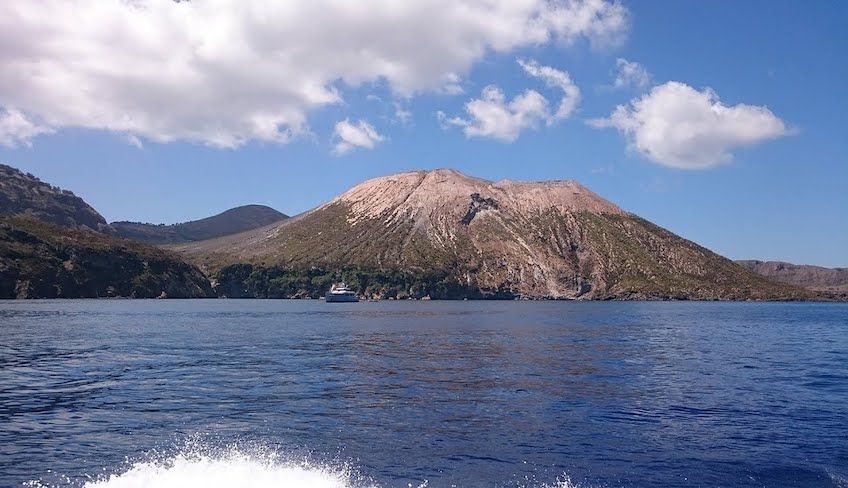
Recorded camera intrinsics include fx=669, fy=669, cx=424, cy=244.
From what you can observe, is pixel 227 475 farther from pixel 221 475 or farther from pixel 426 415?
pixel 426 415

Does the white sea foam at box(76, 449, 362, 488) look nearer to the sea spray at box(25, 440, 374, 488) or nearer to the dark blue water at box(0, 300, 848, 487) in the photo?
the sea spray at box(25, 440, 374, 488)

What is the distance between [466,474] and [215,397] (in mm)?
20837

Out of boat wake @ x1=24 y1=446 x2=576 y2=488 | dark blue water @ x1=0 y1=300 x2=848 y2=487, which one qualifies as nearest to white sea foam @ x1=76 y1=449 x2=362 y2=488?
boat wake @ x1=24 y1=446 x2=576 y2=488

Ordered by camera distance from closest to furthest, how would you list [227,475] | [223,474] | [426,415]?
[227,475] → [223,474] → [426,415]

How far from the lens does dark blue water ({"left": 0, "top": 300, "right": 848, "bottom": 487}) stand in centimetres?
2550

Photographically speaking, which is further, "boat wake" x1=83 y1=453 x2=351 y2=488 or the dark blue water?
the dark blue water

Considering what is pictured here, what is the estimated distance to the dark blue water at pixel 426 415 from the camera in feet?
83.7

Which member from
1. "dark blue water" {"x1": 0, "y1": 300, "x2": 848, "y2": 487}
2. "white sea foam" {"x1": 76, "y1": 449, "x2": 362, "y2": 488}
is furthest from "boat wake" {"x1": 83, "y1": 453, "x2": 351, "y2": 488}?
"dark blue water" {"x1": 0, "y1": 300, "x2": 848, "y2": 487}

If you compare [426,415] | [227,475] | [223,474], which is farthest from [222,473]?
[426,415]

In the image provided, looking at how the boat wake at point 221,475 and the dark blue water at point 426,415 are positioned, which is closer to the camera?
the boat wake at point 221,475

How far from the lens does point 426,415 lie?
35406 mm

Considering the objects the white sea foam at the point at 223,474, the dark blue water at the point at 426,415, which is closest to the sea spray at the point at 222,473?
the white sea foam at the point at 223,474

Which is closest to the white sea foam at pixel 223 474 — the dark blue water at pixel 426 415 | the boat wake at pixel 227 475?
the boat wake at pixel 227 475

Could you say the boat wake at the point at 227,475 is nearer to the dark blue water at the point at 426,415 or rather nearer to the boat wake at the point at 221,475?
the boat wake at the point at 221,475
